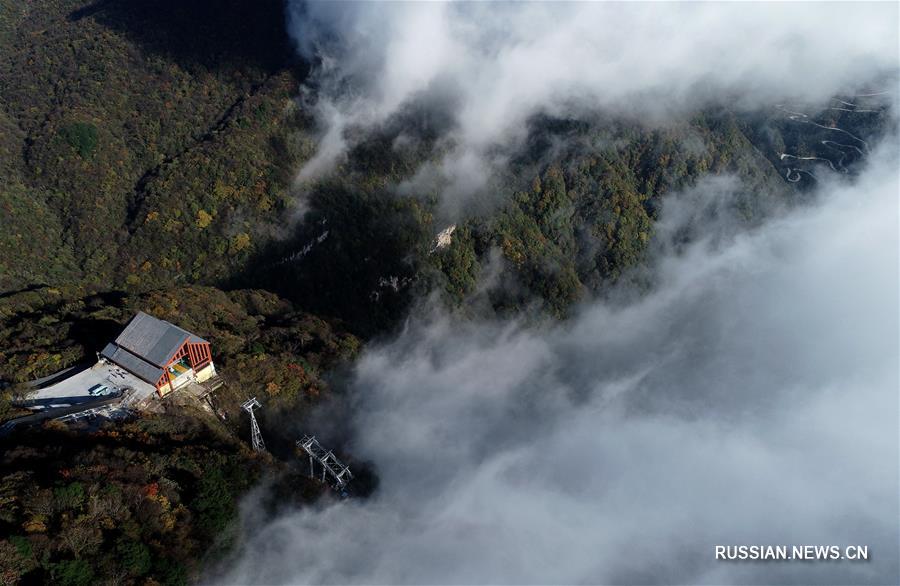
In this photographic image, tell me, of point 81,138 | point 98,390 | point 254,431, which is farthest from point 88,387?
point 81,138

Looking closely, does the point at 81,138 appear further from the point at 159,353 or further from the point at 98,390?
the point at 159,353

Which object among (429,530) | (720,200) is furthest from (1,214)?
(720,200)

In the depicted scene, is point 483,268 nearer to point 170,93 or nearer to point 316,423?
point 316,423

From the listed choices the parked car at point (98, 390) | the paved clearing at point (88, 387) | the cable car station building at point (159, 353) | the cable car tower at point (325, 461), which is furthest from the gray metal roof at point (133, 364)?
the cable car tower at point (325, 461)

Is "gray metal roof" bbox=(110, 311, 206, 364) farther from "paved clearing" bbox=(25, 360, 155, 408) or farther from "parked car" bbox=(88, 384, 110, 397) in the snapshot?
"parked car" bbox=(88, 384, 110, 397)

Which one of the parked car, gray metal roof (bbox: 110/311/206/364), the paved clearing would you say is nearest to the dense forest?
the paved clearing

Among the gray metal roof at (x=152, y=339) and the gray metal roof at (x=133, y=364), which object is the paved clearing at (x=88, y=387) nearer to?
the gray metal roof at (x=133, y=364)
